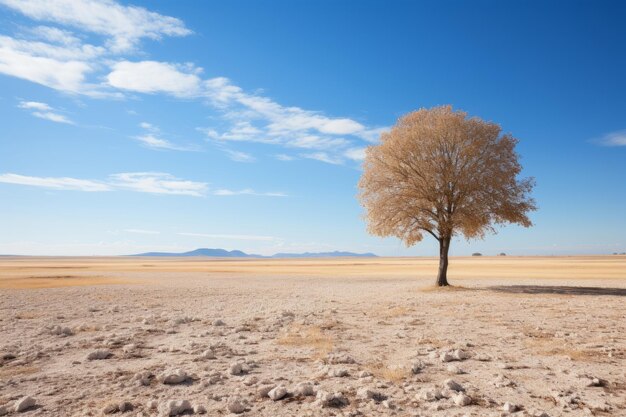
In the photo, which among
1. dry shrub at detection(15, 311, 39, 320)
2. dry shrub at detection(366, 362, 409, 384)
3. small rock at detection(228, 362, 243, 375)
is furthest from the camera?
dry shrub at detection(15, 311, 39, 320)

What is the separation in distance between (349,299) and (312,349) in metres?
13.6

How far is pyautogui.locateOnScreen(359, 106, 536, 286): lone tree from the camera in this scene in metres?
29.3

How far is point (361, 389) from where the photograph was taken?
6922 millimetres

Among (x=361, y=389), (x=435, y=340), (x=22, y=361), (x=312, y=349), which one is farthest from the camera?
(x=435, y=340)

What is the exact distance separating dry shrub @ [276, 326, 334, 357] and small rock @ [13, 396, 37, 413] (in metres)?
5.71

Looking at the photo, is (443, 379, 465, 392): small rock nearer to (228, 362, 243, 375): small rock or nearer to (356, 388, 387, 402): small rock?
(356, 388, 387, 402): small rock

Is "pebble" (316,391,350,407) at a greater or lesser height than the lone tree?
lesser

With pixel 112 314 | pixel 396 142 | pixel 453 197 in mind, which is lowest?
pixel 112 314

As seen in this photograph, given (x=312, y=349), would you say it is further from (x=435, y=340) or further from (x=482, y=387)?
(x=482, y=387)

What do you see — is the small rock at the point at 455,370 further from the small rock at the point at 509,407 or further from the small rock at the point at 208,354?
the small rock at the point at 208,354

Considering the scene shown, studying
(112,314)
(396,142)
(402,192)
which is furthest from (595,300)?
(112,314)

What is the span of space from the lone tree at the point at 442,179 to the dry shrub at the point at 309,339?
18.3 m

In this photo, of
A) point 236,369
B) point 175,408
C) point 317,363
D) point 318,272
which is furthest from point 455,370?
point 318,272

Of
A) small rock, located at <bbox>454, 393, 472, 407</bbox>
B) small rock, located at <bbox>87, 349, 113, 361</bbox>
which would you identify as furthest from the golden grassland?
small rock, located at <bbox>454, 393, 472, 407</bbox>
